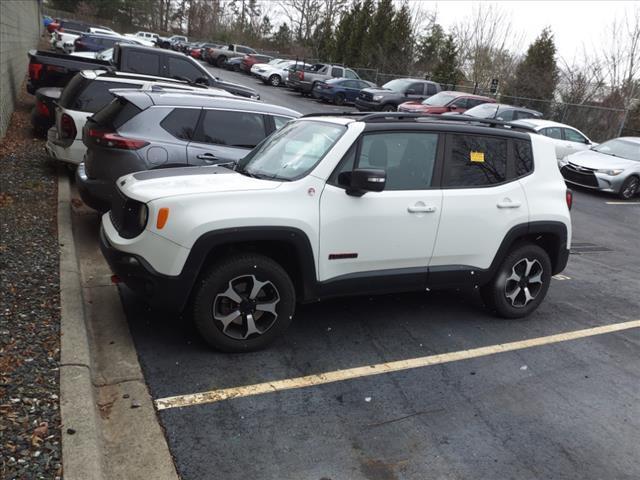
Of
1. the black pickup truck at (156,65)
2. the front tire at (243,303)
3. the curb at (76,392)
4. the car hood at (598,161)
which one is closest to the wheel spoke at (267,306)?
the front tire at (243,303)

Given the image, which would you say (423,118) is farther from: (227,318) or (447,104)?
(447,104)

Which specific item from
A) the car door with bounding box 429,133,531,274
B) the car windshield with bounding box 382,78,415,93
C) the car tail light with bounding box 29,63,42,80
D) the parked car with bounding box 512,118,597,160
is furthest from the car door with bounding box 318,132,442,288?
the car windshield with bounding box 382,78,415,93

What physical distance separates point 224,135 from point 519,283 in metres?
3.76

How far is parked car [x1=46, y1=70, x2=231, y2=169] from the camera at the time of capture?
7465mm

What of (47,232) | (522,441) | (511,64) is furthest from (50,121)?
(511,64)

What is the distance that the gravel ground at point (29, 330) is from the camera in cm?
286

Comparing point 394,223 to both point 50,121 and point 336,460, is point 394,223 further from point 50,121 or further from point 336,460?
point 50,121

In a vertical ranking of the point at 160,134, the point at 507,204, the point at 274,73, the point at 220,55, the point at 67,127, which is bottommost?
the point at 67,127

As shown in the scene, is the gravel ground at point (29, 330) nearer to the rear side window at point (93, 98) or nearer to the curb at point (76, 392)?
the curb at point (76, 392)

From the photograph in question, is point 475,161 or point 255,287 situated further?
point 475,161

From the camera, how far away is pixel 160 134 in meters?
6.20

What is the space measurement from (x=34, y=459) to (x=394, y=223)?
9.63 ft

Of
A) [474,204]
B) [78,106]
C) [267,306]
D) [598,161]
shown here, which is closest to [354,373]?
[267,306]

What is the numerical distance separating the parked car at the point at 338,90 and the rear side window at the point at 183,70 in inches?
628
